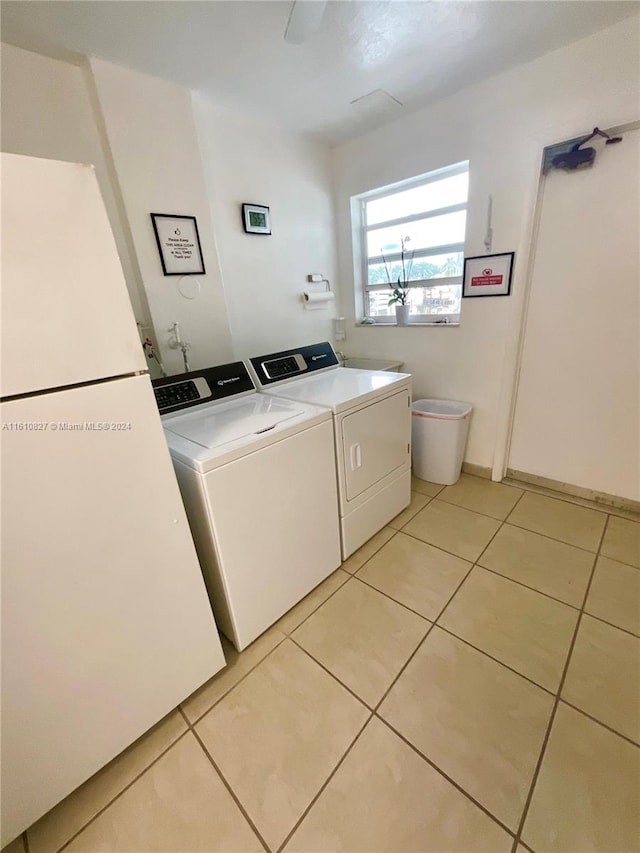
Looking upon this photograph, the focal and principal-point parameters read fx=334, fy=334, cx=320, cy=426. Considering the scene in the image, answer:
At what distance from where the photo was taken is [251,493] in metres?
1.22

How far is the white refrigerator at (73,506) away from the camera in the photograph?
0.73 m

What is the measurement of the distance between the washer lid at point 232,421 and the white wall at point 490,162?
138cm

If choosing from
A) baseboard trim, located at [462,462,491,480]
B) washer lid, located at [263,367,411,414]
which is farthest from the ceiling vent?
baseboard trim, located at [462,462,491,480]

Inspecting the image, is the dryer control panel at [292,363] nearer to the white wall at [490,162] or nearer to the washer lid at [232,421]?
the washer lid at [232,421]

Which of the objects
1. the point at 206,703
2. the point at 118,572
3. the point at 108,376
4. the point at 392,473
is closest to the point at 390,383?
the point at 392,473

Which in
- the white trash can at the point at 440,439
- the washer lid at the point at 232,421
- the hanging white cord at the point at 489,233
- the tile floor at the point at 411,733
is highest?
the hanging white cord at the point at 489,233

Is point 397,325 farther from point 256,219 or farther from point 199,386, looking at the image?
point 199,386

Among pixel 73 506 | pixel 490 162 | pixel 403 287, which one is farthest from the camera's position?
pixel 403 287

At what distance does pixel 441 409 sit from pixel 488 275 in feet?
2.96

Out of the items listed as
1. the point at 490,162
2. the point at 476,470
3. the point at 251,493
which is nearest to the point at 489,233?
the point at 490,162

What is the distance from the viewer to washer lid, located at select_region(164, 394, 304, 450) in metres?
1.26

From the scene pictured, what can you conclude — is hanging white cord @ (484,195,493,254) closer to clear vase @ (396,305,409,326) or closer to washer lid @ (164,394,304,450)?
clear vase @ (396,305,409,326)

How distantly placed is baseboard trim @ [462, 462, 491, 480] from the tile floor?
80 centimetres

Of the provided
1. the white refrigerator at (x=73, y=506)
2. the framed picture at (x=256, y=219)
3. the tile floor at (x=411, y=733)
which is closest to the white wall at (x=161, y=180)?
the framed picture at (x=256, y=219)
